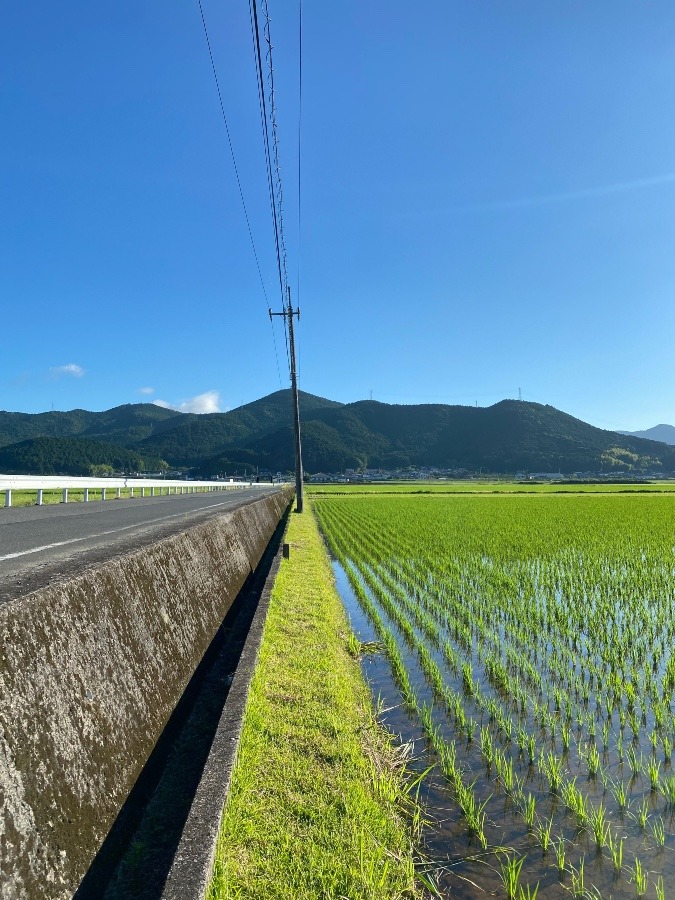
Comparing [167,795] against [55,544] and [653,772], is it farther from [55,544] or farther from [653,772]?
[55,544]

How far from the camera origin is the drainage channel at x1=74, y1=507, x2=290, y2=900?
1988 millimetres

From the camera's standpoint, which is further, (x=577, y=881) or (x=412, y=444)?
(x=412, y=444)

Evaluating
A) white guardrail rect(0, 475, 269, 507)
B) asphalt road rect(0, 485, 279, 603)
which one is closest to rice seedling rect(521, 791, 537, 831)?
asphalt road rect(0, 485, 279, 603)

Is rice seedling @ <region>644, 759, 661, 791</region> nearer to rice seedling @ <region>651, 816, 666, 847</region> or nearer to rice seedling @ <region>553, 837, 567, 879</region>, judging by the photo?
rice seedling @ <region>651, 816, 666, 847</region>

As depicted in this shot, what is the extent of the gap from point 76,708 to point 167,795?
2.97 ft

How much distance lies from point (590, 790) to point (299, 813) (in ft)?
5.32

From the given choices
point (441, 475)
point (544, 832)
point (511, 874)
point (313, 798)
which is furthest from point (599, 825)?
point (441, 475)

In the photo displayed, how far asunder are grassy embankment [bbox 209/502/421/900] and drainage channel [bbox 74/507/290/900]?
20 centimetres

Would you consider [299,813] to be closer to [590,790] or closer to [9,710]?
[9,710]

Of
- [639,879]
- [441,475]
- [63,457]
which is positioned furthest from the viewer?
[441,475]

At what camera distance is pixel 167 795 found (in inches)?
105

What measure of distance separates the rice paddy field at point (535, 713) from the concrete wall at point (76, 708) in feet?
4.71

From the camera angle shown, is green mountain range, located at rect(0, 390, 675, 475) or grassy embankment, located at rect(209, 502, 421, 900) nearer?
grassy embankment, located at rect(209, 502, 421, 900)

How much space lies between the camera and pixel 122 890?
77.6 inches
